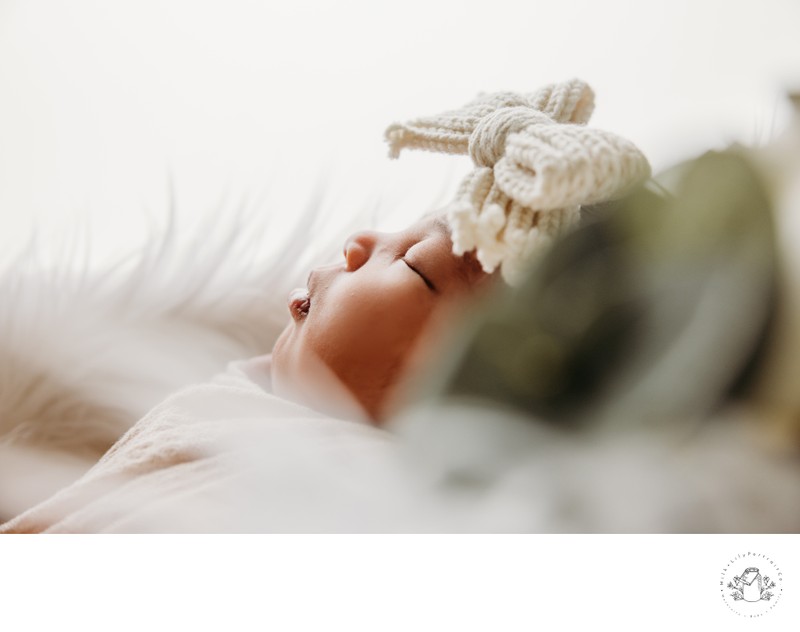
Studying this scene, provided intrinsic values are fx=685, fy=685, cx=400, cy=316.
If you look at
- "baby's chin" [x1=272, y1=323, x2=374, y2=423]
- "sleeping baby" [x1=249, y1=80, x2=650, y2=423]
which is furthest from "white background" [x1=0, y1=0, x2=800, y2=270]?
"baby's chin" [x1=272, y1=323, x2=374, y2=423]

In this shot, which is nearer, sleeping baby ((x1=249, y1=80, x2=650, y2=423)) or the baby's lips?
sleeping baby ((x1=249, y1=80, x2=650, y2=423))

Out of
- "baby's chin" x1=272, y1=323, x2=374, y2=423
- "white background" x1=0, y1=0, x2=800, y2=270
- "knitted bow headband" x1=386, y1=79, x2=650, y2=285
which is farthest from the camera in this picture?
"white background" x1=0, y1=0, x2=800, y2=270

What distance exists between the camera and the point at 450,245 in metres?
0.58

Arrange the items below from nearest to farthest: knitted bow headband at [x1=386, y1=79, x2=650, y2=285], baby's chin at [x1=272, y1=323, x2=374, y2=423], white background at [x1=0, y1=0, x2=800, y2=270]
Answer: knitted bow headband at [x1=386, y1=79, x2=650, y2=285]
baby's chin at [x1=272, y1=323, x2=374, y2=423]
white background at [x1=0, y1=0, x2=800, y2=270]

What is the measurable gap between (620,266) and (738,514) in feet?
0.65

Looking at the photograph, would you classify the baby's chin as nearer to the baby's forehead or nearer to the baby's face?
the baby's face

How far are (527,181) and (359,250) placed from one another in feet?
0.60

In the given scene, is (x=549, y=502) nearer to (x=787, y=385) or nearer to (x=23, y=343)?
(x=787, y=385)

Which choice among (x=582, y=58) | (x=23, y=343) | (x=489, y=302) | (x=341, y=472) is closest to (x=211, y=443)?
(x=341, y=472)

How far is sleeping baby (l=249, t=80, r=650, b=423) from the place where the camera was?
493 millimetres
